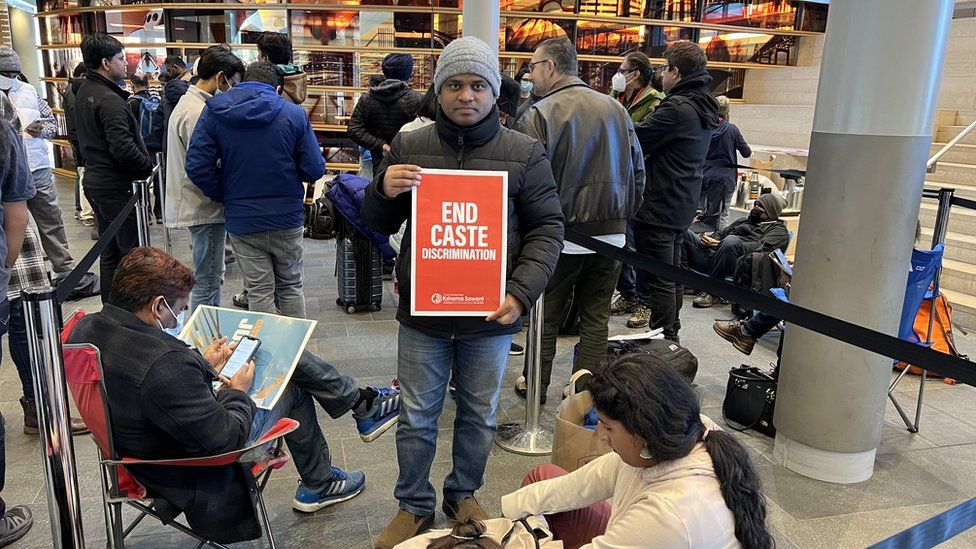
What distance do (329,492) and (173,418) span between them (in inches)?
38.6

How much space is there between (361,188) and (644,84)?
2.01 m

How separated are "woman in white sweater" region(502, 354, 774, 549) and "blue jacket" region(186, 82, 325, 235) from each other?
2388 mm

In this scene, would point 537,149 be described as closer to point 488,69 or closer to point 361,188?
point 488,69

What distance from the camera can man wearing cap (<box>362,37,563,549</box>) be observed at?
2.16m

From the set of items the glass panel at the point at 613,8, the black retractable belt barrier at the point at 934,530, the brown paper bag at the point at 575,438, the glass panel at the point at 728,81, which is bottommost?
the brown paper bag at the point at 575,438

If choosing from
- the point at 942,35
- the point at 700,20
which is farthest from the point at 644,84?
the point at 700,20

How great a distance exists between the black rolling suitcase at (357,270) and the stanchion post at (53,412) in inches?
127

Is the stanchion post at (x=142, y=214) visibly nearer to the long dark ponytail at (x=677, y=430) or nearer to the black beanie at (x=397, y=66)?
the black beanie at (x=397, y=66)

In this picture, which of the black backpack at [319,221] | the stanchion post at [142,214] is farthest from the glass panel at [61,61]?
the stanchion post at [142,214]

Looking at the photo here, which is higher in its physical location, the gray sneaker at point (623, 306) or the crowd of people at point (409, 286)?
the crowd of people at point (409, 286)

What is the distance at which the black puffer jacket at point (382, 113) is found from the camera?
5.34m

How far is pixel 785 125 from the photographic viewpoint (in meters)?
9.53

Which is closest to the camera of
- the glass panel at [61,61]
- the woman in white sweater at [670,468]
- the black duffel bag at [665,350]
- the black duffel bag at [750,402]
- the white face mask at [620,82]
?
the woman in white sweater at [670,468]

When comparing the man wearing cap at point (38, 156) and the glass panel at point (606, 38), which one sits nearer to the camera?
the man wearing cap at point (38, 156)
